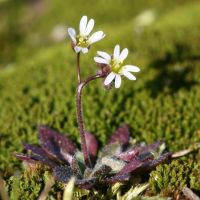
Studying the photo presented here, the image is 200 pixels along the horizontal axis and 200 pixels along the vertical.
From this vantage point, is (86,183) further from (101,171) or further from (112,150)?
(112,150)

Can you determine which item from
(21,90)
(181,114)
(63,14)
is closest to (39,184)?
(181,114)

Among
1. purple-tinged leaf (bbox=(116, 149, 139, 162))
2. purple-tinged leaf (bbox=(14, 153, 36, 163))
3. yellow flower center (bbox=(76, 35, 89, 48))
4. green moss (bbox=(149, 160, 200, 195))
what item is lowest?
green moss (bbox=(149, 160, 200, 195))

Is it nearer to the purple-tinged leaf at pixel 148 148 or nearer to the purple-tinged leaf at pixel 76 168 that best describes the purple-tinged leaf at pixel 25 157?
the purple-tinged leaf at pixel 76 168

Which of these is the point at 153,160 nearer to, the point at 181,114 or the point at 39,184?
the point at 39,184

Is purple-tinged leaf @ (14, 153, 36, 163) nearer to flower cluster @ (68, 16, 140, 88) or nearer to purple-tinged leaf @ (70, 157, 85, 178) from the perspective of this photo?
purple-tinged leaf @ (70, 157, 85, 178)

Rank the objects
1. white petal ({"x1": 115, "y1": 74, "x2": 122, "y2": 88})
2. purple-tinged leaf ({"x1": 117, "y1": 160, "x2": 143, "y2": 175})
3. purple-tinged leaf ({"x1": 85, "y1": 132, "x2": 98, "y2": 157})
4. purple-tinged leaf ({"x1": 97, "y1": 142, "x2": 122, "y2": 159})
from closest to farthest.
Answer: white petal ({"x1": 115, "y1": 74, "x2": 122, "y2": 88})
purple-tinged leaf ({"x1": 117, "y1": 160, "x2": 143, "y2": 175})
purple-tinged leaf ({"x1": 97, "y1": 142, "x2": 122, "y2": 159})
purple-tinged leaf ({"x1": 85, "y1": 132, "x2": 98, "y2": 157})

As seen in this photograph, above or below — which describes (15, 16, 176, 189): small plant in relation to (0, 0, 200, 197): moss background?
below

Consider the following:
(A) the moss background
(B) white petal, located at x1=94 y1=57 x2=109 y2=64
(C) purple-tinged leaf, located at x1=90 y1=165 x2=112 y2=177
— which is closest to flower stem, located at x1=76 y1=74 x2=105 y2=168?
(B) white petal, located at x1=94 y1=57 x2=109 y2=64

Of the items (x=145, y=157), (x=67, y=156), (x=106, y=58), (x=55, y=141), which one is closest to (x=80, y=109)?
(x=106, y=58)
